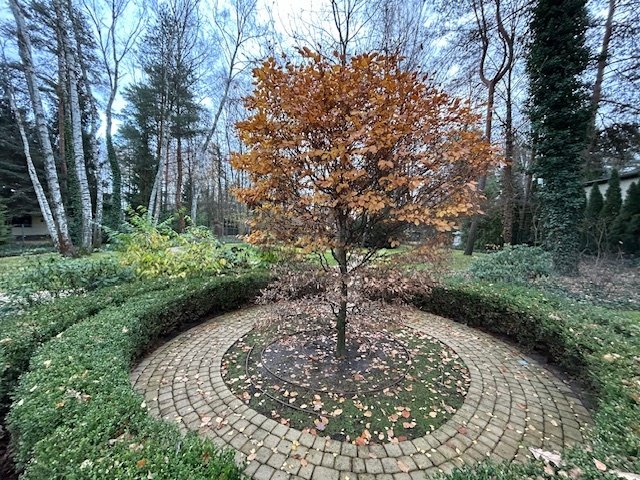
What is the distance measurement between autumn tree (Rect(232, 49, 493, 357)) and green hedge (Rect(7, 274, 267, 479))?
1.80 metres

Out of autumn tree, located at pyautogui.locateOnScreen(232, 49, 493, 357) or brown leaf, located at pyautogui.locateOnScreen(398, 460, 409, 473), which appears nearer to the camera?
brown leaf, located at pyautogui.locateOnScreen(398, 460, 409, 473)

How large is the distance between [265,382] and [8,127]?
22.1 m

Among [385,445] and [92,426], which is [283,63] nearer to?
[92,426]

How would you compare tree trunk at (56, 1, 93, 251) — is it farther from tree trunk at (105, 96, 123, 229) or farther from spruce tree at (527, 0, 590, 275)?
spruce tree at (527, 0, 590, 275)

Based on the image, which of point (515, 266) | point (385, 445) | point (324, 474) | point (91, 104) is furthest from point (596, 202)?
point (91, 104)

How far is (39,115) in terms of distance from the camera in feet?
26.7

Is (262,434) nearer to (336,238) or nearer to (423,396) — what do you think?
(423,396)

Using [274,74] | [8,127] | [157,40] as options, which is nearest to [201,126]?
[157,40]

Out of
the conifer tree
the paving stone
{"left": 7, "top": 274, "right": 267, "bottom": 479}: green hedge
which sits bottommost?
the paving stone

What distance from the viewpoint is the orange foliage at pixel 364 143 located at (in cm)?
230

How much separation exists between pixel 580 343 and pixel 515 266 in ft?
14.0

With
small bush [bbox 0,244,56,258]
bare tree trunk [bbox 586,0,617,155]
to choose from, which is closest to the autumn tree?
bare tree trunk [bbox 586,0,617,155]

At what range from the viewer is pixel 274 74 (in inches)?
98.0

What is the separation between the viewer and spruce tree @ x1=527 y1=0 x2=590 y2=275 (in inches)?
243
